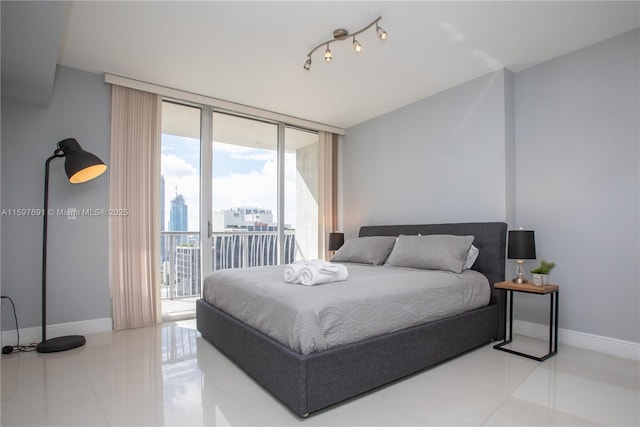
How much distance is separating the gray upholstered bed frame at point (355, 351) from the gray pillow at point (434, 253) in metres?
0.36

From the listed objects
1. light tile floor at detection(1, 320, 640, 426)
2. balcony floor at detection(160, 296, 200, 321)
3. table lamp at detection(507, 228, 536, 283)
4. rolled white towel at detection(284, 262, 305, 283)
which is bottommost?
balcony floor at detection(160, 296, 200, 321)

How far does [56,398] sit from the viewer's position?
210 centimetres

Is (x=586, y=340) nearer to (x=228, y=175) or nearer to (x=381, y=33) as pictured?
(x=381, y=33)

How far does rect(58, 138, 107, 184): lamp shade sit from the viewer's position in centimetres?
295

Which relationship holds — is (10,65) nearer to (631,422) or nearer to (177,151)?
(177,151)

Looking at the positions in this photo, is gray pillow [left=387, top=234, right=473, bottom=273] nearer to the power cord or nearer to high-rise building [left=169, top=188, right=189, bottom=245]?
high-rise building [left=169, top=188, right=189, bottom=245]

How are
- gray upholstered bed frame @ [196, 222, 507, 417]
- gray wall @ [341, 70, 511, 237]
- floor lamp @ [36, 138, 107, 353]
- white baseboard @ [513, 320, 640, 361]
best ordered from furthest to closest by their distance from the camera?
gray wall @ [341, 70, 511, 237], floor lamp @ [36, 138, 107, 353], white baseboard @ [513, 320, 640, 361], gray upholstered bed frame @ [196, 222, 507, 417]

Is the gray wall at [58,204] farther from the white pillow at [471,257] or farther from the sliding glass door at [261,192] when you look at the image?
the white pillow at [471,257]

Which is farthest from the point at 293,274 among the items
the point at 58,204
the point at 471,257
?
the point at 58,204

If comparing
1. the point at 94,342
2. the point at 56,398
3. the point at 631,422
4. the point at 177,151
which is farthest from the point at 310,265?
the point at 177,151

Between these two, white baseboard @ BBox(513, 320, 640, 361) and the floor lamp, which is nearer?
white baseboard @ BBox(513, 320, 640, 361)

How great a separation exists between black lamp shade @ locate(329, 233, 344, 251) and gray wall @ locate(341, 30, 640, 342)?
1135 mm

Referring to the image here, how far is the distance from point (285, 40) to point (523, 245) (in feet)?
8.92

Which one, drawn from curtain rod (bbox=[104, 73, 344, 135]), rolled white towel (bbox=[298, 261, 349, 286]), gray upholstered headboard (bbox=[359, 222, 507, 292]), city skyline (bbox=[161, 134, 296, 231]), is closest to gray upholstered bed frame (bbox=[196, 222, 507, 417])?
gray upholstered headboard (bbox=[359, 222, 507, 292])
